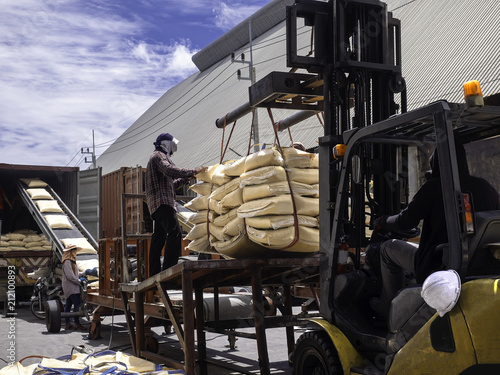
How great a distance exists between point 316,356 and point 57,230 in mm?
9912

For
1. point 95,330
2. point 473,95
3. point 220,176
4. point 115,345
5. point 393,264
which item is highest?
point 473,95

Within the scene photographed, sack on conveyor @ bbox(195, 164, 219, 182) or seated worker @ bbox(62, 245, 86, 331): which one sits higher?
sack on conveyor @ bbox(195, 164, 219, 182)

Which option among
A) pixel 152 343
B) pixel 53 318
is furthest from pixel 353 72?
pixel 53 318

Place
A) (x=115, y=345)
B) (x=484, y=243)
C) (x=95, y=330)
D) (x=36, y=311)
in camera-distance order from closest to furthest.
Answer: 1. (x=484, y=243)
2. (x=115, y=345)
3. (x=95, y=330)
4. (x=36, y=311)

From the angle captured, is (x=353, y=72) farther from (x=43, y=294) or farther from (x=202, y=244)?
(x=43, y=294)

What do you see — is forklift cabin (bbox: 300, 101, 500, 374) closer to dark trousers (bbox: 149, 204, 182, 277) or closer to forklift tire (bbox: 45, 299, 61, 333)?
dark trousers (bbox: 149, 204, 182, 277)

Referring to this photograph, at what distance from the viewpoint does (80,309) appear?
10492mm

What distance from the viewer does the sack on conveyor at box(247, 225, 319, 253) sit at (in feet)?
16.3

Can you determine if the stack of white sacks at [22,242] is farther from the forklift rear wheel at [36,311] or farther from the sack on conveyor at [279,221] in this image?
the sack on conveyor at [279,221]

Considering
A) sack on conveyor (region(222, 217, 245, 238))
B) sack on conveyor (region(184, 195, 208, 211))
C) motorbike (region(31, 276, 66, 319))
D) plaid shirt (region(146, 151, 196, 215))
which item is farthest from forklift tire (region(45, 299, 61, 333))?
sack on conveyor (region(222, 217, 245, 238))

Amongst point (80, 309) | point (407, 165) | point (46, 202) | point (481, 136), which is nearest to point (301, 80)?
point (407, 165)

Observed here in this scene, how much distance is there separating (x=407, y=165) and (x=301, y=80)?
1069 millimetres

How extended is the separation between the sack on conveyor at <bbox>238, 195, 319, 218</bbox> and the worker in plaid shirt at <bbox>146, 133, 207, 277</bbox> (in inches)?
61.1

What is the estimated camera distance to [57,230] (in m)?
13.0
